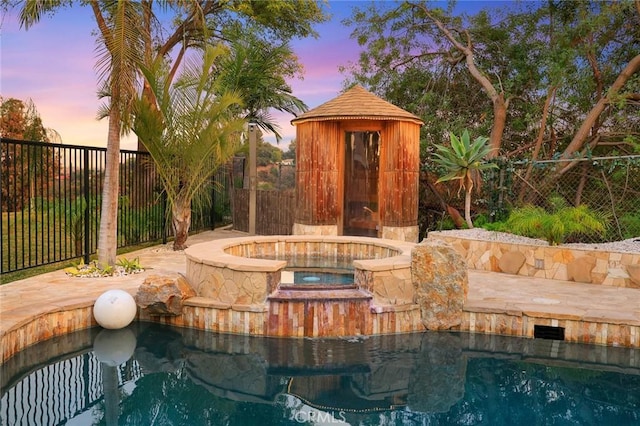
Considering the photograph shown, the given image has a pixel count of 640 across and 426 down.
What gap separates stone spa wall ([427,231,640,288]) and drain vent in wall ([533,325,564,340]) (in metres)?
2.34

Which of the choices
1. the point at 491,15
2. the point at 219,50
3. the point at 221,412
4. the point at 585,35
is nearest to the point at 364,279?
the point at 221,412

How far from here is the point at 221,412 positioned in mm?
3693

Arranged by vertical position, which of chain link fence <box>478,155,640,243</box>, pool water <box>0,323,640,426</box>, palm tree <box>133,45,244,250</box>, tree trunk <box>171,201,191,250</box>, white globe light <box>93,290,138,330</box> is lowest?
pool water <box>0,323,640,426</box>

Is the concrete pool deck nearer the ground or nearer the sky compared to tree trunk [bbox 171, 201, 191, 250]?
nearer the ground

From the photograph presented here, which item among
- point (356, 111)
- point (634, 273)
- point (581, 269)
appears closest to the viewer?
point (634, 273)

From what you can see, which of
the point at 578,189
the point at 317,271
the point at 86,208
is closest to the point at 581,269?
the point at 317,271

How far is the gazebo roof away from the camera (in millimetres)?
9859

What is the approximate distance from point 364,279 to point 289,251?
9.10 feet

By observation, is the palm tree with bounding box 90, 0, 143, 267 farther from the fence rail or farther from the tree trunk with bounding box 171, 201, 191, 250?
the fence rail

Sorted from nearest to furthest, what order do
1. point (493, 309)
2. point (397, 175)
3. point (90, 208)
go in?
1. point (493, 309)
2. point (90, 208)
3. point (397, 175)

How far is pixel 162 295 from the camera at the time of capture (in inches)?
209

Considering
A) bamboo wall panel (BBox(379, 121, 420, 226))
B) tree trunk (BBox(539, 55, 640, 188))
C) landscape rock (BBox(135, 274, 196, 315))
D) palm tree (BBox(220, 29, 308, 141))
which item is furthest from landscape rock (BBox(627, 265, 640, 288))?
palm tree (BBox(220, 29, 308, 141))

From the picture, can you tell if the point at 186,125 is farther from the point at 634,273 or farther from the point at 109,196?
the point at 634,273

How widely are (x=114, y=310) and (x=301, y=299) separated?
191cm
